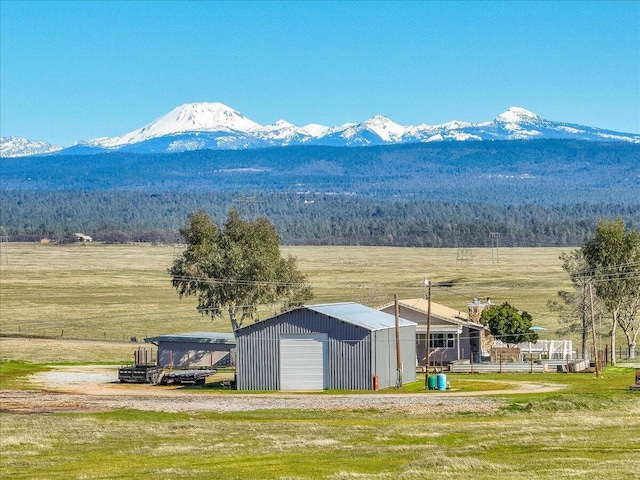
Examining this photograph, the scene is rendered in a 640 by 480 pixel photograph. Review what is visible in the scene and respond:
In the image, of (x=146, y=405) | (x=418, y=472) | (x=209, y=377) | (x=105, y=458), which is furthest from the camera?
(x=209, y=377)

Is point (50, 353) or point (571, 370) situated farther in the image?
point (50, 353)

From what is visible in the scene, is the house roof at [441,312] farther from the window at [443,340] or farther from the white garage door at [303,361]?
the white garage door at [303,361]

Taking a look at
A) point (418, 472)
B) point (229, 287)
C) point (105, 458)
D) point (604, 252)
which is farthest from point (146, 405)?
point (604, 252)

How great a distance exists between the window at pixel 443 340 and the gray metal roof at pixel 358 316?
37.9 ft

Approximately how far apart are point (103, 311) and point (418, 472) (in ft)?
340

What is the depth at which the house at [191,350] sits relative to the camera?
89812 millimetres

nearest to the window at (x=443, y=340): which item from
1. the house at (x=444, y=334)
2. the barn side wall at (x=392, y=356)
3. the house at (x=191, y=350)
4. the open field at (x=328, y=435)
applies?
the house at (x=444, y=334)

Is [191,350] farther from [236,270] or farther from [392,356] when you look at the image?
[392,356]

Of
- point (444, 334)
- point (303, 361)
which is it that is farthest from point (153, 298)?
point (303, 361)

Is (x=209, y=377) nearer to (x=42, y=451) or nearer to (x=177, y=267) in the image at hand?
(x=177, y=267)

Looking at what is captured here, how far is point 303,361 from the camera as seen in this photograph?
70625 millimetres

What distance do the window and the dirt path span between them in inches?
679

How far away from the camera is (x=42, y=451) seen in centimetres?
4541

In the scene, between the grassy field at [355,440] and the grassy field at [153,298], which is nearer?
the grassy field at [355,440]
